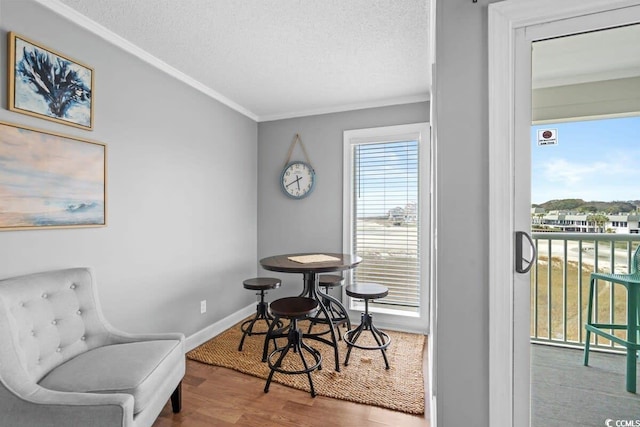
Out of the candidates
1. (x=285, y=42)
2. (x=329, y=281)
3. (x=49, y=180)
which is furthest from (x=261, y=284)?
(x=285, y=42)

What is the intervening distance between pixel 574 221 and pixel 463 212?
0.41 metres

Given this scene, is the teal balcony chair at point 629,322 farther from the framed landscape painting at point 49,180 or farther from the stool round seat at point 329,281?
the framed landscape painting at point 49,180

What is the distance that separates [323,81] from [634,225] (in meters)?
2.49

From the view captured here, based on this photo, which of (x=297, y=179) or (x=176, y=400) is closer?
(x=176, y=400)

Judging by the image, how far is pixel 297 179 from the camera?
3666 mm

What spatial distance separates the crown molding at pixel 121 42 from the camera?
1.81m

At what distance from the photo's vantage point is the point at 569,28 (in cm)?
109

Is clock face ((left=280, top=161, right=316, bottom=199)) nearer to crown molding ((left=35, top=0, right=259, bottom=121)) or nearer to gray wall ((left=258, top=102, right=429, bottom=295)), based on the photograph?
gray wall ((left=258, top=102, right=429, bottom=295))

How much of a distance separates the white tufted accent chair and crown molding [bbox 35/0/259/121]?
1.59 m

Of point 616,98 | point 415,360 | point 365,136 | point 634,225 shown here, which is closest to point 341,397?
point 415,360

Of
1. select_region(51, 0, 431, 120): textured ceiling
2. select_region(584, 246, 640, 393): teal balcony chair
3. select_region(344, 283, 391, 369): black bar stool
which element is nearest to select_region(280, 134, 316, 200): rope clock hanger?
select_region(51, 0, 431, 120): textured ceiling

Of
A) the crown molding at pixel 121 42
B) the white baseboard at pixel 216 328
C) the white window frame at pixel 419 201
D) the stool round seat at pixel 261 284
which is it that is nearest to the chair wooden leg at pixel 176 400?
the white baseboard at pixel 216 328

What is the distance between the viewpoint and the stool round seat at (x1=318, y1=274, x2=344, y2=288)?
2.97m

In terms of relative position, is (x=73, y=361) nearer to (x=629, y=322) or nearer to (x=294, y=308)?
(x=294, y=308)
